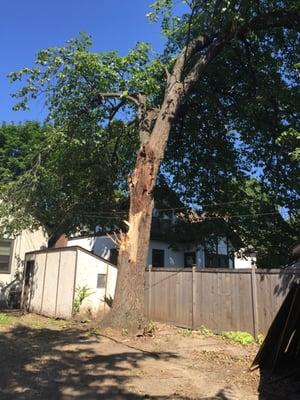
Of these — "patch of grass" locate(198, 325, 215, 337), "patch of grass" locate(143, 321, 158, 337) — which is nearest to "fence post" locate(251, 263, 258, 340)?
"patch of grass" locate(198, 325, 215, 337)

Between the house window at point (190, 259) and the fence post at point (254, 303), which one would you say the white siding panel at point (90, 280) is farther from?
the house window at point (190, 259)

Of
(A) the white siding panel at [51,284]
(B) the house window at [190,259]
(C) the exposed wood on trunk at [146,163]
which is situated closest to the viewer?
(C) the exposed wood on trunk at [146,163]

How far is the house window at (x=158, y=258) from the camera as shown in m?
26.9

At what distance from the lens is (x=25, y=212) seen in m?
17.3

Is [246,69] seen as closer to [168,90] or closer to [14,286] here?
[168,90]

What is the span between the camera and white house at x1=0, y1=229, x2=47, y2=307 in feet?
67.8

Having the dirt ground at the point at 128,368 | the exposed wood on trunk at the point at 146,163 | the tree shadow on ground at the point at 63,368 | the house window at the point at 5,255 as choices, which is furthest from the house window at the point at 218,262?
the tree shadow on ground at the point at 63,368

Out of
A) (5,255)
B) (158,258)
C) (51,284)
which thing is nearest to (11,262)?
(5,255)

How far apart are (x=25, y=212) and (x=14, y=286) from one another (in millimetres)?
5114

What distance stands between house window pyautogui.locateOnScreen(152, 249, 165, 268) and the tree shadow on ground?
49.0 ft

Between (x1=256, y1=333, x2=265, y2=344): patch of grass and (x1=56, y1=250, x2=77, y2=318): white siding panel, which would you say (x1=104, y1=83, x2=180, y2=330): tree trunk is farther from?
(x1=56, y1=250, x2=77, y2=318): white siding panel

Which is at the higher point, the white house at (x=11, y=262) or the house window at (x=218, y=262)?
the house window at (x=218, y=262)

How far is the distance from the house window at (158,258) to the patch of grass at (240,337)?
14794mm

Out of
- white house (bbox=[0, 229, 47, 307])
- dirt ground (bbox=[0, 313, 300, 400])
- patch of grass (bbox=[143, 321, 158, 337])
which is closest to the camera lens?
dirt ground (bbox=[0, 313, 300, 400])
